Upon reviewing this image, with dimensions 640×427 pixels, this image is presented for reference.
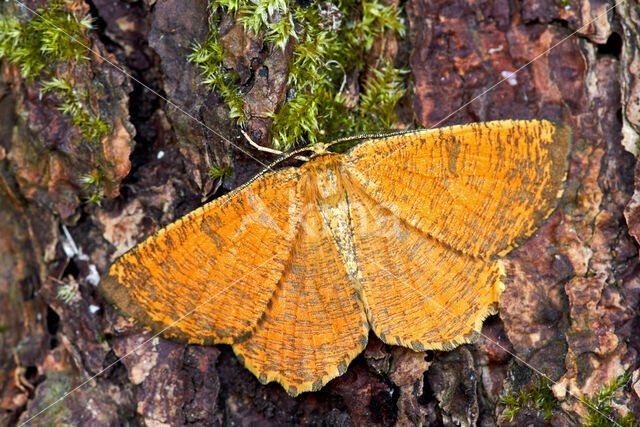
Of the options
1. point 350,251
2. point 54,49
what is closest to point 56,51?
point 54,49

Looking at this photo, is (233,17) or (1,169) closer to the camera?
(233,17)

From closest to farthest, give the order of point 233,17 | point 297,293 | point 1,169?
point 233,17, point 297,293, point 1,169

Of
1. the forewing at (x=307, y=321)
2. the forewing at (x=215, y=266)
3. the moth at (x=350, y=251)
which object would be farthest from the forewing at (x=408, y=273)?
the forewing at (x=215, y=266)

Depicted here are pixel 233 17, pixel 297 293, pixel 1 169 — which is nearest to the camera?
pixel 233 17

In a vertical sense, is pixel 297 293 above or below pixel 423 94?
below

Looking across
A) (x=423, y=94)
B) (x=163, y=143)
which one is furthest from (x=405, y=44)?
(x=163, y=143)

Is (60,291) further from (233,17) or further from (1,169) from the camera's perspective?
(233,17)

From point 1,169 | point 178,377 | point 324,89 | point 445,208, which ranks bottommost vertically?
point 178,377
